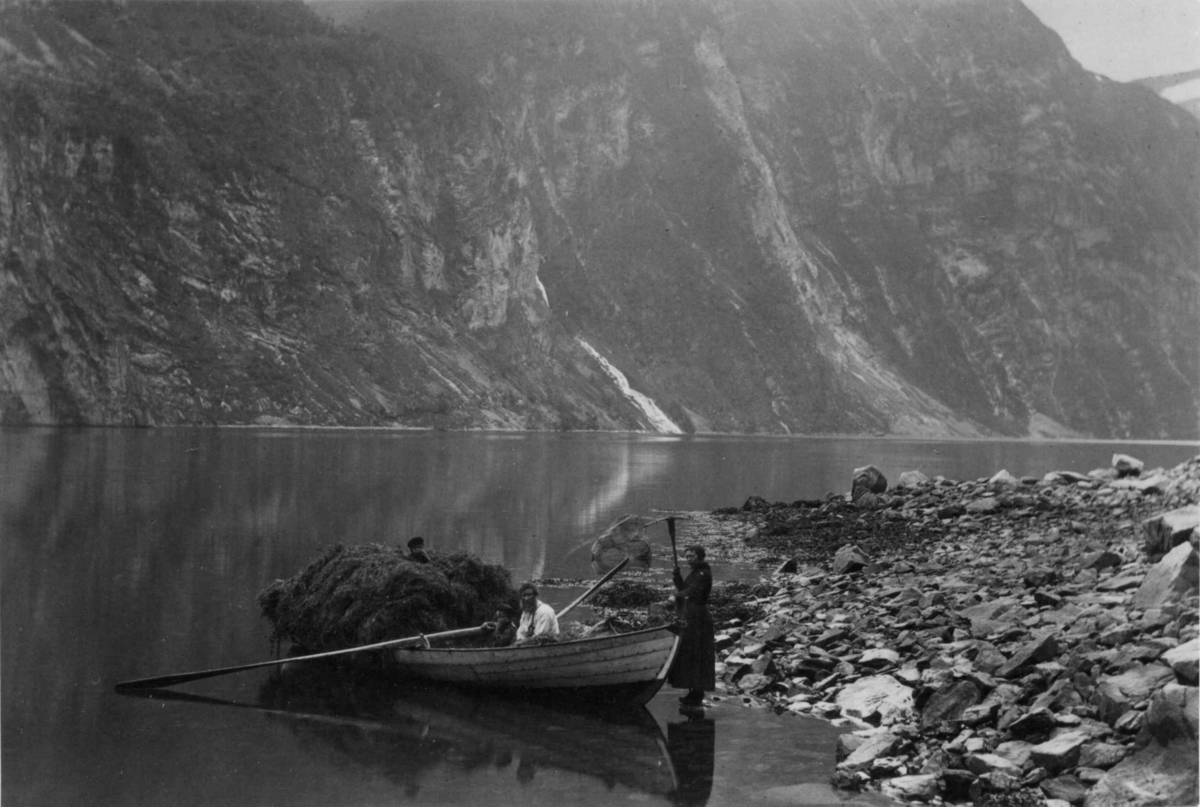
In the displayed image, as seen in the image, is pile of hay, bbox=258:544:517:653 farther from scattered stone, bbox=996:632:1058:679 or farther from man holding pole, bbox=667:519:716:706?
scattered stone, bbox=996:632:1058:679

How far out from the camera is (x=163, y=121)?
141 metres

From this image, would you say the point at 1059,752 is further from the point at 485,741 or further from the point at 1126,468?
the point at 1126,468

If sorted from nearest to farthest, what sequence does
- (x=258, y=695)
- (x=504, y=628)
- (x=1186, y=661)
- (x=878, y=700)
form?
(x=1186, y=661), (x=878, y=700), (x=258, y=695), (x=504, y=628)

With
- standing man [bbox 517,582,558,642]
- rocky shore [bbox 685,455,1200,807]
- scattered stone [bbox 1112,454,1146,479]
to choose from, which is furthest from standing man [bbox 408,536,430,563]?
scattered stone [bbox 1112,454,1146,479]

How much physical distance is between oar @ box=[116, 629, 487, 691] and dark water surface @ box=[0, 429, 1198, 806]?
0.28 m

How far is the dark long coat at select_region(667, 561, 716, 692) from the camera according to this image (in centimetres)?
1986

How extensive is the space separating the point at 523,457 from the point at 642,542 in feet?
176

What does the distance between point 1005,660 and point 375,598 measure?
11.1 m

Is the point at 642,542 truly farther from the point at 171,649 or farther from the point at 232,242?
the point at 232,242

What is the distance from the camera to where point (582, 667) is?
19828 mm

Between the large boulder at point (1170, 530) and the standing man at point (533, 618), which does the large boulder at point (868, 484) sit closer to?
the large boulder at point (1170, 530)

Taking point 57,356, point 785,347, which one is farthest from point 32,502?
point 785,347

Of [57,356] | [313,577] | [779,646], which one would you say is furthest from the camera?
[57,356]

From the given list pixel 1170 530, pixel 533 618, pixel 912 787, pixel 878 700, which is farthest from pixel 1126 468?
pixel 912 787
